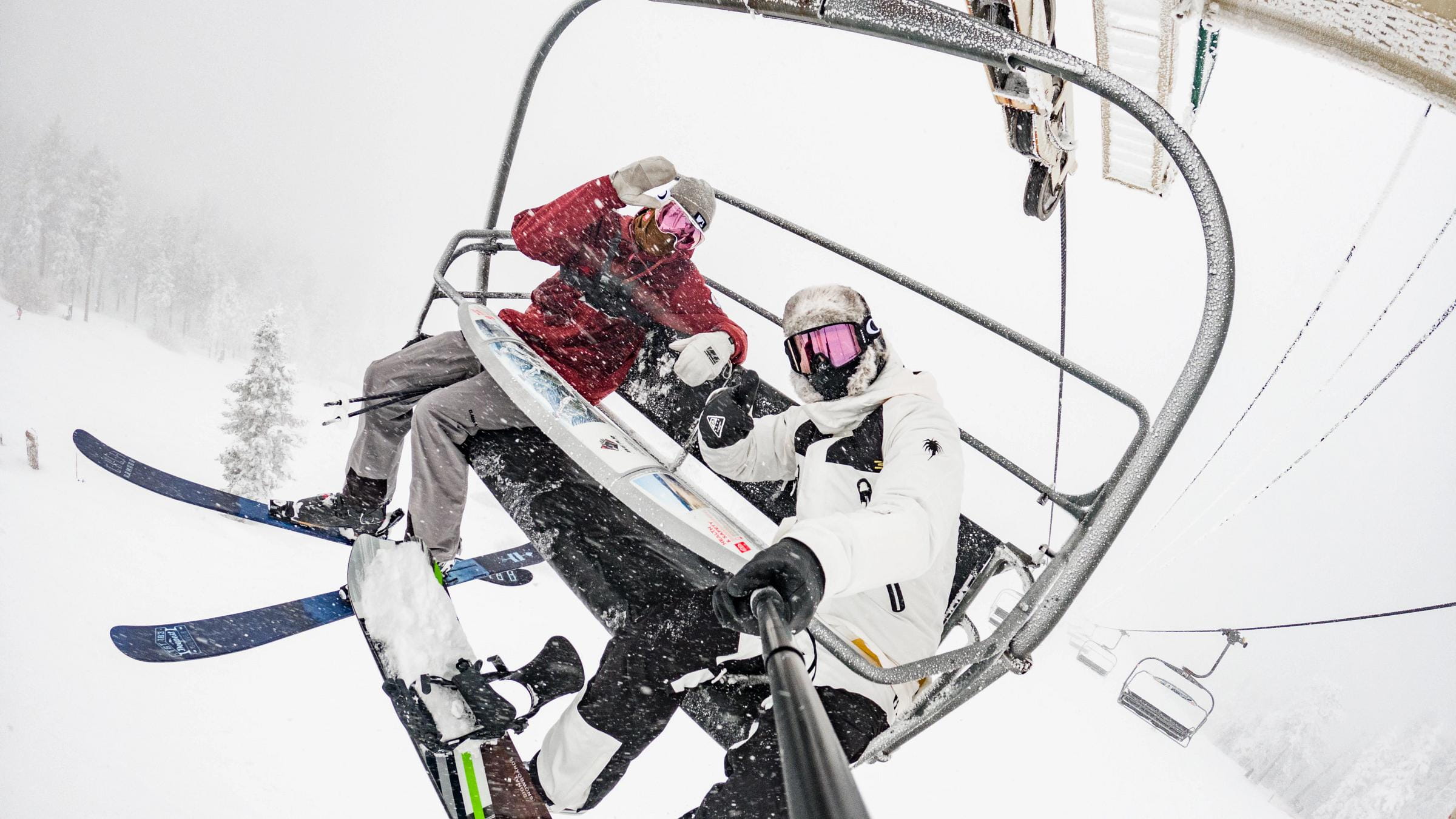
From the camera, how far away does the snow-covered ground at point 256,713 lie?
10.0ft

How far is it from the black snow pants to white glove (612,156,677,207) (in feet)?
6.25

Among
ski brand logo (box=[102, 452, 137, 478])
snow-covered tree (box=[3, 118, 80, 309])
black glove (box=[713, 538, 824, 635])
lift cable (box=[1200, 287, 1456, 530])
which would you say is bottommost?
black glove (box=[713, 538, 824, 635])

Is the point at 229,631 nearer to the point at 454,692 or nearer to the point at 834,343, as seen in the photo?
the point at 454,692

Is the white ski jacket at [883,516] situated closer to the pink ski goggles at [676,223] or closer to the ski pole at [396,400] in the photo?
the pink ski goggles at [676,223]

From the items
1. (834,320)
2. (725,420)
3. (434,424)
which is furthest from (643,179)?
(434,424)

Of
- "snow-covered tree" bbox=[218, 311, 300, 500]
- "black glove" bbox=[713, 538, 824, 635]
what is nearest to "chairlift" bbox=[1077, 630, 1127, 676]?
"black glove" bbox=[713, 538, 824, 635]

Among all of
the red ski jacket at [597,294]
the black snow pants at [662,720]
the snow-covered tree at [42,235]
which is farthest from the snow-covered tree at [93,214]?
the black snow pants at [662,720]

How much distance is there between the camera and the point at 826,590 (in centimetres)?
138

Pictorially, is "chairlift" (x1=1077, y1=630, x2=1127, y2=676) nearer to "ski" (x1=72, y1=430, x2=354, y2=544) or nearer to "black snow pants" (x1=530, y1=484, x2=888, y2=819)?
"black snow pants" (x1=530, y1=484, x2=888, y2=819)

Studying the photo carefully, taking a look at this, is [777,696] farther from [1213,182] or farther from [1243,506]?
[1243,506]

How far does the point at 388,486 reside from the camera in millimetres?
3203

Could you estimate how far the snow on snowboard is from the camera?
177cm

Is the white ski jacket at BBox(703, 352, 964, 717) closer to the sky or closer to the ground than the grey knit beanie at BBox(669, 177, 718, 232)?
closer to the ground

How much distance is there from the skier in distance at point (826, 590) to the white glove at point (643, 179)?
42.0 inches
